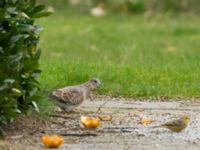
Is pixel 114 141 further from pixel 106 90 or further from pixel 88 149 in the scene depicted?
pixel 106 90

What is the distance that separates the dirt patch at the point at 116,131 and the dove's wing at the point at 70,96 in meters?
0.12

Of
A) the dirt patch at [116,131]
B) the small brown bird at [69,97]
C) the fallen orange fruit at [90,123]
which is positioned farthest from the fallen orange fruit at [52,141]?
the small brown bird at [69,97]

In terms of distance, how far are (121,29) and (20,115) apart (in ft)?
33.6

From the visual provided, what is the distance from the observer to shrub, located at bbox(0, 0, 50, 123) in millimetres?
6488

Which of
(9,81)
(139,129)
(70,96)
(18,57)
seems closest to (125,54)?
(70,96)

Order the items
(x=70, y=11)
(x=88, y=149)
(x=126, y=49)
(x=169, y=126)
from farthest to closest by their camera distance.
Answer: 1. (x=70, y=11)
2. (x=126, y=49)
3. (x=169, y=126)
4. (x=88, y=149)

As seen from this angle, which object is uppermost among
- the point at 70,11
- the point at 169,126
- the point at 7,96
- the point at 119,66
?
the point at 7,96

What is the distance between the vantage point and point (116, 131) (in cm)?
705

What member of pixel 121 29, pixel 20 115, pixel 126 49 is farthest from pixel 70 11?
pixel 20 115

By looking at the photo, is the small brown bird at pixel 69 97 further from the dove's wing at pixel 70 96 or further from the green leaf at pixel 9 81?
the green leaf at pixel 9 81

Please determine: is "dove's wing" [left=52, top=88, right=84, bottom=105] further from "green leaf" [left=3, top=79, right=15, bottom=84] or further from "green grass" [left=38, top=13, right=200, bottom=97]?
"green leaf" [left=3, top=79, right=15, bottom=84]

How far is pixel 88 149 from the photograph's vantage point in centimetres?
635

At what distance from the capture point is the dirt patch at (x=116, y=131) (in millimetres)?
6523

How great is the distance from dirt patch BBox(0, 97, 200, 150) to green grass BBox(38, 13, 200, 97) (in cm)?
85
